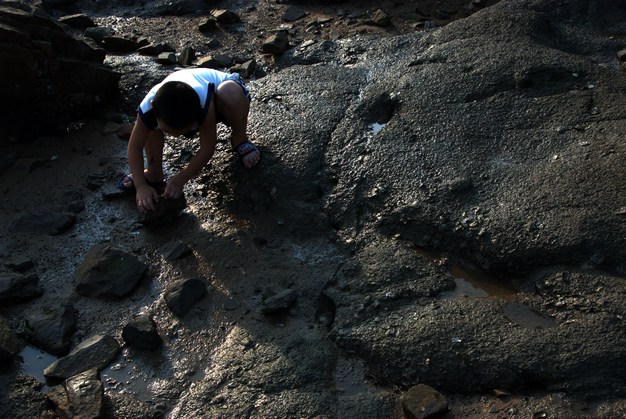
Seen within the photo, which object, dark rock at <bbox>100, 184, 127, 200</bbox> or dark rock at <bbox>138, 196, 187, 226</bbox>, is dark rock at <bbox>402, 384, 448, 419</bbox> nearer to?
dark rock at <bbox>138, 196, 187, 226</bbox>

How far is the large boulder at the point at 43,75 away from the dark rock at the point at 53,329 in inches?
71.5

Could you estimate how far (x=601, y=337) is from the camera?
2.94 m

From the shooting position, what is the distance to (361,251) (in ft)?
11.9

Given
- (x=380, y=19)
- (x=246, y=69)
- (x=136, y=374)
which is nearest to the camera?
(x=136, y=374)

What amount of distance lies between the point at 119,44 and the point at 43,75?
110cm

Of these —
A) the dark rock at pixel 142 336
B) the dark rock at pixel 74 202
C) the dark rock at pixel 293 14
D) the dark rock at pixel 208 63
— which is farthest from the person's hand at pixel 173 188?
the dark rock at pixel 293 14

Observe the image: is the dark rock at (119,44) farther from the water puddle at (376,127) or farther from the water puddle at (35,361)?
the water puddle at (35,361)

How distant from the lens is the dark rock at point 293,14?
6.36 metres

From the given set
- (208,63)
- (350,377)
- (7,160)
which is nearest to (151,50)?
(208,63)

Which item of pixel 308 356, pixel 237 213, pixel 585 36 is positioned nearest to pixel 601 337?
pixel 308 356

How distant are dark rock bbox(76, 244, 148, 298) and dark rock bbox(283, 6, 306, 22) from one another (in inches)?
128

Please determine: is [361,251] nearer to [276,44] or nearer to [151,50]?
[276,44]

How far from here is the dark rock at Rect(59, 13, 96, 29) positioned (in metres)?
6.14

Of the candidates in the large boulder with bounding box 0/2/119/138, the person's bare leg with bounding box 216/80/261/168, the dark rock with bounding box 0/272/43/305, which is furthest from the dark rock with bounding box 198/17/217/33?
the dark rock with bounding box 0/272/43/305
